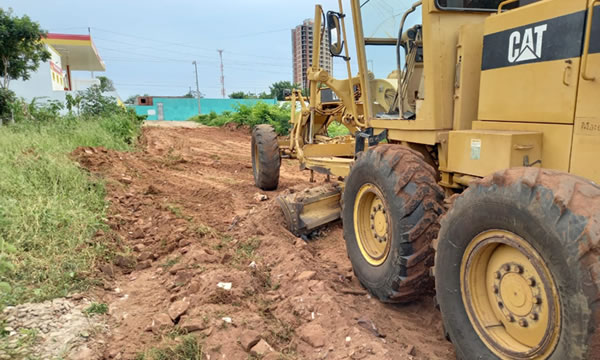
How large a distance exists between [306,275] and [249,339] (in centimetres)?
103

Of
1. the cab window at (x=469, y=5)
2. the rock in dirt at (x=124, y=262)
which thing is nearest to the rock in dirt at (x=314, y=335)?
the rock in dirt at (x=124, y=262)

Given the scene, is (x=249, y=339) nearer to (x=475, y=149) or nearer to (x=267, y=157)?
(x=475, y=149)

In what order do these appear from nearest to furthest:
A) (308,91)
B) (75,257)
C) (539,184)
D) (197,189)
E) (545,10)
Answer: (539,184), (545,10), (75,257), (308,91), (197,189)

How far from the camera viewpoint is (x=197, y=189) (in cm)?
773

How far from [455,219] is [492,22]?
137 cm

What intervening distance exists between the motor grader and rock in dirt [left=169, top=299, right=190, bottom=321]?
1.43 m

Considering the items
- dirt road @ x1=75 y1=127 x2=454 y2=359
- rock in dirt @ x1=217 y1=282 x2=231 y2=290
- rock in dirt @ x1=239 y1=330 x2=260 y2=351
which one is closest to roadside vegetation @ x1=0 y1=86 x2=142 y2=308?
dirt road @ x1=75 y1=127 x2=454 y2=359

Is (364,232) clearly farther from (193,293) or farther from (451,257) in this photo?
(193,293)

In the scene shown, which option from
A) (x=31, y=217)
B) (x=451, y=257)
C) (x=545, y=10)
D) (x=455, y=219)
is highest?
(x=545, y=10)

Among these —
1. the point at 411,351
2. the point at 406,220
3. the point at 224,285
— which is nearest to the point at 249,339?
the point at 224,285

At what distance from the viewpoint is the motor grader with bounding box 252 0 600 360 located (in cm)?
186

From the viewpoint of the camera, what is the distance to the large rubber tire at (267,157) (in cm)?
743

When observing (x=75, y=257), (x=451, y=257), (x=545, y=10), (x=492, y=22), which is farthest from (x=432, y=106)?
(x=75, y=257)

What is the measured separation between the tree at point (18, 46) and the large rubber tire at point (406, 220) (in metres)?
15.9
